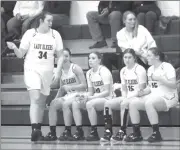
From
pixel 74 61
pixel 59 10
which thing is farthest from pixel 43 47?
pixel 59 10

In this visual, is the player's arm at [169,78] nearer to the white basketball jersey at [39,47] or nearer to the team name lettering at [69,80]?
the team name lettering at [69,80]

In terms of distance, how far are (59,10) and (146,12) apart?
5.80 ft

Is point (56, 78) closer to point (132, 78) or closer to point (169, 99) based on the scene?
point (132, 78)

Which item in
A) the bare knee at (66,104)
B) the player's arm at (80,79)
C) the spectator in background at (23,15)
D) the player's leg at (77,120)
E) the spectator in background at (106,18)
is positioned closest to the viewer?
the player's leg at (77,120)

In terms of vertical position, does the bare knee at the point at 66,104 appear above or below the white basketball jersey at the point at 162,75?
below

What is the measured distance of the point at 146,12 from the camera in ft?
27.3

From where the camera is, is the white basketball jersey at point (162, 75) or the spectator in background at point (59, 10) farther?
the spectator in background at point (59, 10)

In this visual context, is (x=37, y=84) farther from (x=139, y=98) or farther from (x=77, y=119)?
(x=139, y=98)

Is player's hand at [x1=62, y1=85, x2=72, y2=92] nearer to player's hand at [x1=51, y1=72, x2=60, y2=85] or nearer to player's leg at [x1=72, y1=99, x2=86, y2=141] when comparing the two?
player's hand at [x1=51, y1=72, x2=60, y2=85]

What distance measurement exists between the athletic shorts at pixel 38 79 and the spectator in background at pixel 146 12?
2.68 meters

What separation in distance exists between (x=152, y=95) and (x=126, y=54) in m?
0.61

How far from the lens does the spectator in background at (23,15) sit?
8.54m

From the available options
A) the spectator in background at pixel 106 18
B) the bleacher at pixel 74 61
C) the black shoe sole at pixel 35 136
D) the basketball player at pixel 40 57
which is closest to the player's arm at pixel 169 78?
the bleacher at pixel 74 61

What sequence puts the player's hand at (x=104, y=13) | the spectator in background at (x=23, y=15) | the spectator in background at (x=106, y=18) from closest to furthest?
the spectator in background at (x=106, y=18), the player's hand at (x=104, y=13), the spectator in background at (x=23, y=15)
